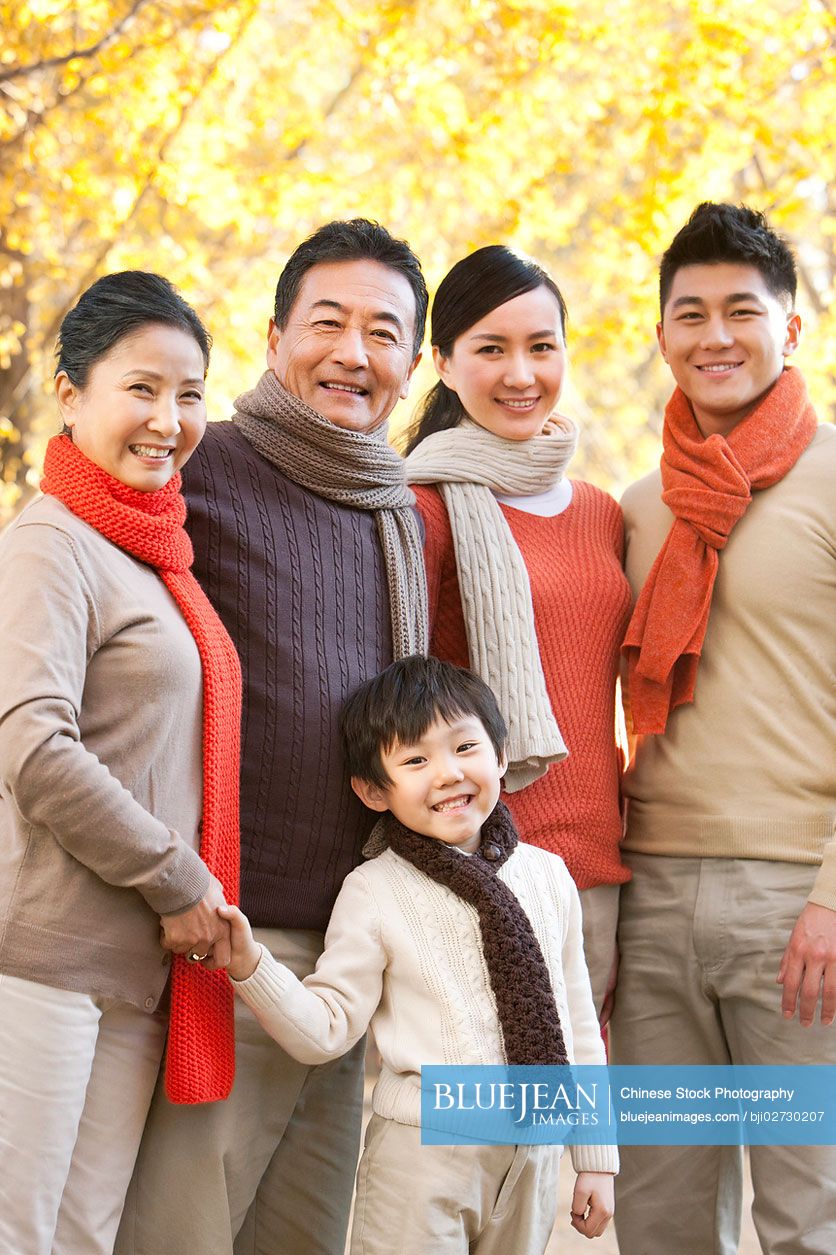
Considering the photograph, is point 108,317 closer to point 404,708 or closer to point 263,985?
point 404,708

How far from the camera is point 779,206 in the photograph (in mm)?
7477

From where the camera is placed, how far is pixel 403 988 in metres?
2.45

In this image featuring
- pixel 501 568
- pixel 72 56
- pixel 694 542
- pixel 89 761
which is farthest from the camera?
pixel 72 56

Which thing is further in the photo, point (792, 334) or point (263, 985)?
point (792, 334)

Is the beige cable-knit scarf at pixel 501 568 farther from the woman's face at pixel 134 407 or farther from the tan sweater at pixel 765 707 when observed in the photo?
the woman's face at pixel 134 407

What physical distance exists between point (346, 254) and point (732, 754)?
131 centimetres

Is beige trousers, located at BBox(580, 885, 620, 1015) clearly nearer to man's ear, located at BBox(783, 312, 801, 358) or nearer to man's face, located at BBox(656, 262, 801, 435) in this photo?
Answer: man's face, located at BBox(656, 262, 801, 435)

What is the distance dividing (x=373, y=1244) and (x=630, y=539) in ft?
5.45

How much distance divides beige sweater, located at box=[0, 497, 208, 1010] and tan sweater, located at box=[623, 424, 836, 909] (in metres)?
1.18

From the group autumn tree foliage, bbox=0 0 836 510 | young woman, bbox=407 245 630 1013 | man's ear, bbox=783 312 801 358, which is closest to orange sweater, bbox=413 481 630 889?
young woman, bbox=407 245 630 1013

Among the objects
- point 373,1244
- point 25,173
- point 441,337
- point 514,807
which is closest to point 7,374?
point 25,173

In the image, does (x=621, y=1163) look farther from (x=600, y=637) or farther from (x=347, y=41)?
(x=347, y=41)

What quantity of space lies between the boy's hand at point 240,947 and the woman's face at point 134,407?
2.35 feet

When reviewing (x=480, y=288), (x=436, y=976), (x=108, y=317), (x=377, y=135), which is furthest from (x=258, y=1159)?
(x=377, y=135)
